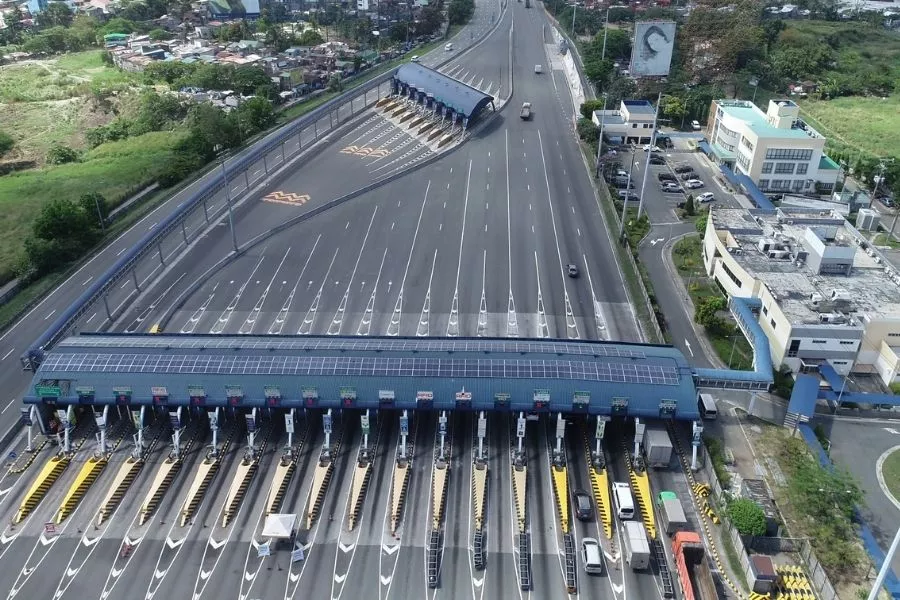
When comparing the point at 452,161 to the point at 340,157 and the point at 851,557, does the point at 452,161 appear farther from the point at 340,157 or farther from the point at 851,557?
the point at 851,557

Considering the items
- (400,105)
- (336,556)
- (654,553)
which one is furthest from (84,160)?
(654,553)

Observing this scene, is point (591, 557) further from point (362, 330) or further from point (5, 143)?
point (5, 143)

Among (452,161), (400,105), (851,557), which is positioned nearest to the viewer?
(851,557)

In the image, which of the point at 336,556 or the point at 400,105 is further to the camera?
the point at 400,105

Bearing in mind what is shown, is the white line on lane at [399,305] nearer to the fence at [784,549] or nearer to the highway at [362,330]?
the highway at [362,330]

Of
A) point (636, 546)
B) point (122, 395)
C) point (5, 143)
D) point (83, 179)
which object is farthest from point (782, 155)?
point (5, 143)
